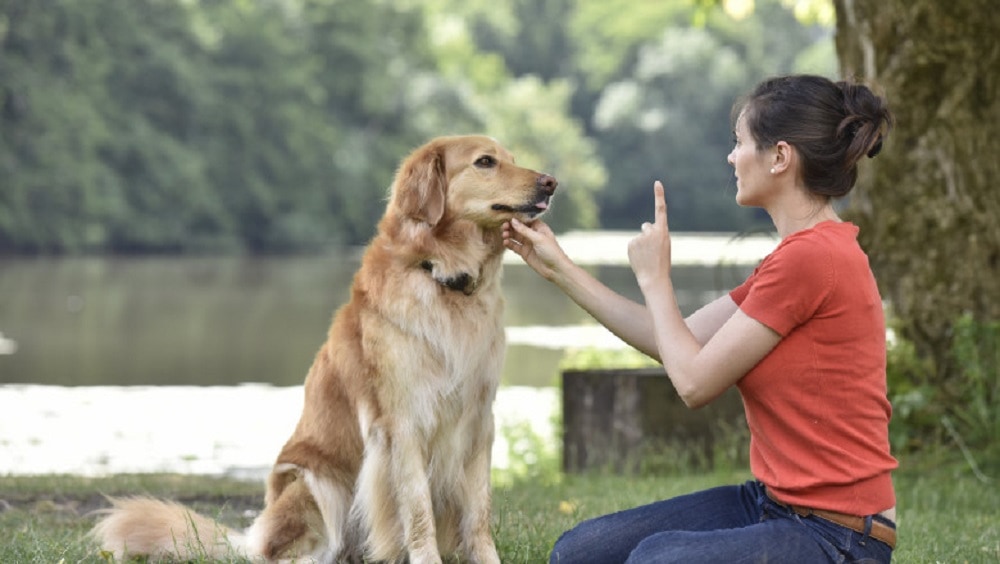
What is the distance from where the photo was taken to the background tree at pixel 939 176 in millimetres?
8078

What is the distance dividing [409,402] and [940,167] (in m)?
4.68

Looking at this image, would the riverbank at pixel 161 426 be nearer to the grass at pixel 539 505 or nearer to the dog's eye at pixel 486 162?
the grass at pixel 539 505

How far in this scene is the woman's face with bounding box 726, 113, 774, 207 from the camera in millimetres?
3625

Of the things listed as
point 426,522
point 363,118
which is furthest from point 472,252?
point 363,118

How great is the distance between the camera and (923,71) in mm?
8195

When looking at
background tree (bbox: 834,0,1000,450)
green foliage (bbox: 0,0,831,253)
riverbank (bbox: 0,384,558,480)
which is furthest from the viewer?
green foliage (bbox: 0,0,831,253)

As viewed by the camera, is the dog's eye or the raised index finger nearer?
the raised index finger

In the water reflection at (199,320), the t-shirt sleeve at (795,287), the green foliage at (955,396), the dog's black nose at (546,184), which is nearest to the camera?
the t-shirt sleeve at (795,287)

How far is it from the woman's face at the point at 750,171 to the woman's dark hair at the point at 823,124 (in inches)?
1.3

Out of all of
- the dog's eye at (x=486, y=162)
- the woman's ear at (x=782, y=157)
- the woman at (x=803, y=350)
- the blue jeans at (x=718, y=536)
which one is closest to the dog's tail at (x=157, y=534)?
the blue jeans at (x=718, y=536)

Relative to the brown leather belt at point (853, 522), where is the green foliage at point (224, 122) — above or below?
above

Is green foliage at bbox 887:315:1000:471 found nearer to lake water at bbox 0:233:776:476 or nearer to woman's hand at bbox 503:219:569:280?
lake water at bbox 0:233:776:476

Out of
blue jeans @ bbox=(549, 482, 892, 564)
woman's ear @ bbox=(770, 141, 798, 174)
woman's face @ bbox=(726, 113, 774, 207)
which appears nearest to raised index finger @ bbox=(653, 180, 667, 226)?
woman's face @ bbox=(726, 113, 774, 207)

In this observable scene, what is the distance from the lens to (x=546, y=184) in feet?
15.3
